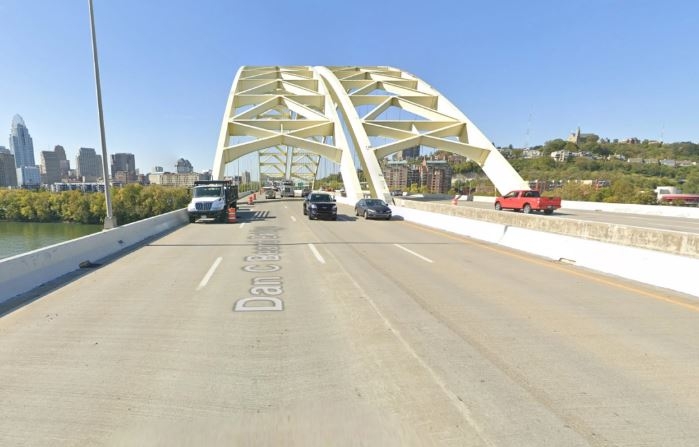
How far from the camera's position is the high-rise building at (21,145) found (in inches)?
4961

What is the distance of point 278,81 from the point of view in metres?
54.0

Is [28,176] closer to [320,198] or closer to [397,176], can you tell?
[397,176]

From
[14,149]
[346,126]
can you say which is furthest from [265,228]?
[14,149]

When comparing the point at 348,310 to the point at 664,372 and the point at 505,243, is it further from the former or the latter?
the point at 505,243

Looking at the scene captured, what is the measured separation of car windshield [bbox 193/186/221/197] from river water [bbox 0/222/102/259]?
40640 millimetres

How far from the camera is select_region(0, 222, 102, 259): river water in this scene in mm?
52041

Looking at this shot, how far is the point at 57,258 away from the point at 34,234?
7429 cm

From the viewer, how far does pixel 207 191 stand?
20922 mm

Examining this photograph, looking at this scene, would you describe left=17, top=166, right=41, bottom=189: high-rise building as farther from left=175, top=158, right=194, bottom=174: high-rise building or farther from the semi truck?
the semi truck


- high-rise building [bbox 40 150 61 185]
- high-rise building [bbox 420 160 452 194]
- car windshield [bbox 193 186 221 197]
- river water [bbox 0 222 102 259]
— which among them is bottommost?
river water [bbox 0 222 102 259]

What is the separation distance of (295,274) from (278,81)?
52.1 metres

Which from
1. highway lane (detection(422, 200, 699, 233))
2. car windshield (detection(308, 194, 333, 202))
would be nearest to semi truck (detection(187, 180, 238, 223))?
car windshield (detection(308, 194, 333, 202))

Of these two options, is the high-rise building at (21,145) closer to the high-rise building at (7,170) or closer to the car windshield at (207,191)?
the high-rise building at (7,170)

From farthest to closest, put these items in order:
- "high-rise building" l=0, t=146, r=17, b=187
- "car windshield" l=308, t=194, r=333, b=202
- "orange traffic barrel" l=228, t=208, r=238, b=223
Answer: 1. "high-rise building" l=0, t=146, r=17, b=187
2. "car windshield" l=308, t=194, r=333, b=202
3. "orange traffic barrel" l=228, t=208, r=238, b=223
